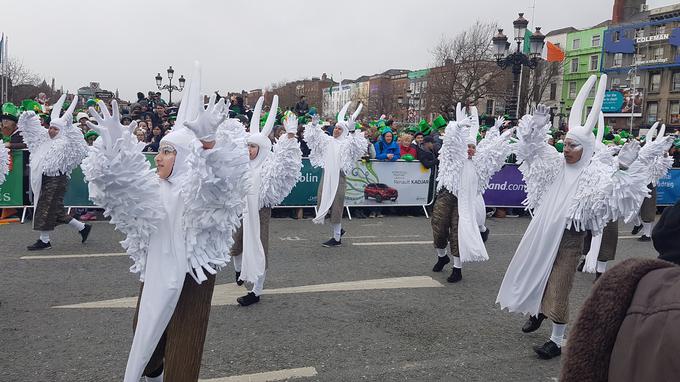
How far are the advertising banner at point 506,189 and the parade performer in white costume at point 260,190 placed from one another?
7.78 m

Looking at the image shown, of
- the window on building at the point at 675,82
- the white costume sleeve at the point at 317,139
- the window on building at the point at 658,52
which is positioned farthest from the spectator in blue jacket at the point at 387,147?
the window on building at the point at 658,52

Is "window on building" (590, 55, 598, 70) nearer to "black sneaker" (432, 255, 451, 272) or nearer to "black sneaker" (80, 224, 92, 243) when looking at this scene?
"black sneaker" (432, 255, 451, 272)

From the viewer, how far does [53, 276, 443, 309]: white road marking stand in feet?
17.9

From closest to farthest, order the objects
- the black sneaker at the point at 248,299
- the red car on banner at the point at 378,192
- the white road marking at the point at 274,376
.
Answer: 1. the white road marking at the point at 274,376
2. the black sneaker at the point at 248,299
3. the red car on banner at the point at 378,192

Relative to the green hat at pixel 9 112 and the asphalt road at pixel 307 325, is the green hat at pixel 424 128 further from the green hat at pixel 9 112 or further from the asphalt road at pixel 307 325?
the green hat at pixel 9 112

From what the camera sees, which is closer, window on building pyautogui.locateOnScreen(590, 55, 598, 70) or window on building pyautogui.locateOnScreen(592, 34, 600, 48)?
window on building pyautogui.locateOnScreen(592, 34, 600, 48)

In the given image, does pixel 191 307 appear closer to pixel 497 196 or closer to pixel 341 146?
pixel 341 146

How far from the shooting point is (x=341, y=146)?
8891mm

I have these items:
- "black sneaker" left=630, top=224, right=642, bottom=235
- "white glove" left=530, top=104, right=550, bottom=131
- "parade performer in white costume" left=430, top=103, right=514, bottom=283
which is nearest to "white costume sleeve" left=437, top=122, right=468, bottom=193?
"parade performer in white costume" left=430, top=103, right=514, bottom=283

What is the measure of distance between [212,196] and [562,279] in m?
3.18

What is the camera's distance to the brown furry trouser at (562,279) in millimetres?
4590

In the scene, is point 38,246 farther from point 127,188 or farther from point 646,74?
point 646,74

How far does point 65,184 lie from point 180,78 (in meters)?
20.7

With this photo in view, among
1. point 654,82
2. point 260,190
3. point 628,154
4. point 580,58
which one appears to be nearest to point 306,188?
point 260,190
